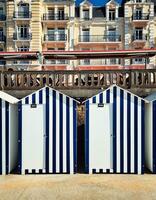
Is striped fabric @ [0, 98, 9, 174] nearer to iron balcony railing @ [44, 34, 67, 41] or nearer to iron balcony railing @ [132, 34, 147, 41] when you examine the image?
iron balcony railing @ [44, 34, 67, 41]

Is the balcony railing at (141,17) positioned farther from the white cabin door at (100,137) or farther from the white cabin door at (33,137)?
the white cabin door at (33,137)

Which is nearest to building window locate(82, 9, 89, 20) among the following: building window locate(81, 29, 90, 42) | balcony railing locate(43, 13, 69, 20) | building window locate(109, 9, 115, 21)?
building window locate(81, 29, 90, 42)

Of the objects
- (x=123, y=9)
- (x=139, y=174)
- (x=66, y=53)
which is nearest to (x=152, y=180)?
(x=139, y=174)

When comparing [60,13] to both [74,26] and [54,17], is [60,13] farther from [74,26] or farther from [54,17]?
[74,26]

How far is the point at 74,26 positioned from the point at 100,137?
33.6 m

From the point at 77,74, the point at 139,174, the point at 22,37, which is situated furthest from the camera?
the point at 22,37

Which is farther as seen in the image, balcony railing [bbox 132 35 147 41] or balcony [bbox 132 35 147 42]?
balcony railing [bbox 132 35 147 41]

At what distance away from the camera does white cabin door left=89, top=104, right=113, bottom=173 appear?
9578mm

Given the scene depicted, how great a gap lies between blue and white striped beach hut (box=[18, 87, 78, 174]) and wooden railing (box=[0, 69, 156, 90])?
1.86 metres

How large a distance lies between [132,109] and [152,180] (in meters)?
2.05

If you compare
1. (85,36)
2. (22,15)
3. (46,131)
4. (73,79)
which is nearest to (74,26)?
(85,36)

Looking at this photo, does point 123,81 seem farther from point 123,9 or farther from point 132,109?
point 123,9

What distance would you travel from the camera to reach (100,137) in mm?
9609

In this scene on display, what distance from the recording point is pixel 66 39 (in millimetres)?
40344
